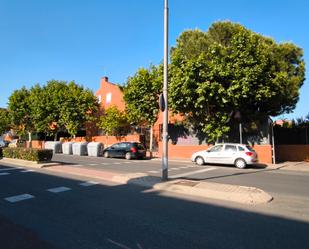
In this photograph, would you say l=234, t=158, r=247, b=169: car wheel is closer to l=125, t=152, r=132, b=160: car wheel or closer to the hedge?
l=125, t=152, r=132, b=160: car wheel

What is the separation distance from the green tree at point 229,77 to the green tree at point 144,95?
12.9ft

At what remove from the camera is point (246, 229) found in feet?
19.0

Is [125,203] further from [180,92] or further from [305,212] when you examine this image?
[180,92]

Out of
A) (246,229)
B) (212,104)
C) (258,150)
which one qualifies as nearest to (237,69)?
(212,104)

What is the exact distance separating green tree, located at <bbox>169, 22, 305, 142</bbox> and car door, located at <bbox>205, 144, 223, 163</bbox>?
2248 millimetres

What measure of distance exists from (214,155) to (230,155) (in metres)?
1.11

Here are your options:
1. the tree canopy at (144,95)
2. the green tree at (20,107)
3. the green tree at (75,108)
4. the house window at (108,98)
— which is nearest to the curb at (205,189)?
the tree canopy at (144,95)

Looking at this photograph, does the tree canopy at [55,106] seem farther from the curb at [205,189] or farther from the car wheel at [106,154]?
the curb at [205,189]

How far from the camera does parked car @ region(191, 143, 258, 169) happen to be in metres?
18.5

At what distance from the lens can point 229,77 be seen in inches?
813

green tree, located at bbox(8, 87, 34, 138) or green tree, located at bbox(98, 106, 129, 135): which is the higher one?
green tree, located at bbox(8, 87, 34, 138)

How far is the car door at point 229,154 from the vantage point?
18953mm

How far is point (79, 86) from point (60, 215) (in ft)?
108

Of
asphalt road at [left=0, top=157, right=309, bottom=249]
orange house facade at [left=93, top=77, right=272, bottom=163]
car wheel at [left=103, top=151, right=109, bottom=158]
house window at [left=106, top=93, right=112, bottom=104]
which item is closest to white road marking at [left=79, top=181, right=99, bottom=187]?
asphalt road at [left=0, top=157, right=309, bottom=249]
